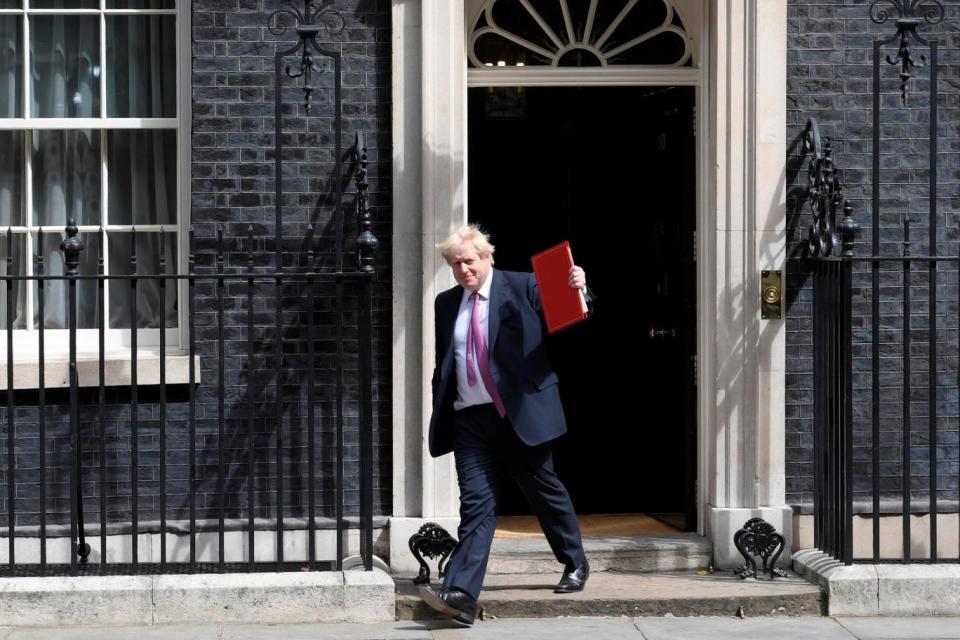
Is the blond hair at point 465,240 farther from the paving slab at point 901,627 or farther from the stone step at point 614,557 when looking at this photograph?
the paving slab at point 901,627

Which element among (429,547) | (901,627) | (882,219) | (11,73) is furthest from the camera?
(11,73)

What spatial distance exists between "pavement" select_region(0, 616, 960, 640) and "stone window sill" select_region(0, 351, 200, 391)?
55.5 inches

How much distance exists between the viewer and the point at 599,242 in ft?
30.7

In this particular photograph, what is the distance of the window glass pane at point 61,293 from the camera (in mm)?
8180

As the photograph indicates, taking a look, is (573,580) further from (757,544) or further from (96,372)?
(96,372)

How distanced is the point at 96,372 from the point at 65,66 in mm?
1768

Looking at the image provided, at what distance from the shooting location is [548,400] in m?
7.05

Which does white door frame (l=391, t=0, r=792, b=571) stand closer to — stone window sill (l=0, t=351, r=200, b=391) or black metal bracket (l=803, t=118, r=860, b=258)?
black metal bracket (l=803, t=118, r=860, b=258)

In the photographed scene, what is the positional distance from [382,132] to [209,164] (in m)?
0.94

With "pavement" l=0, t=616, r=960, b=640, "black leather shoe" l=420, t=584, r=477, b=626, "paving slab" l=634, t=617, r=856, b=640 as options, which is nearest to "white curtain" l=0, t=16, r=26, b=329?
"pavement" l=0, t=616, r=960, b=640

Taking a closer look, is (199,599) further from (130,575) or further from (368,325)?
(368,325)

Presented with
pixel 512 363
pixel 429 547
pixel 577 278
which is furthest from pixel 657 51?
pixel 429 547

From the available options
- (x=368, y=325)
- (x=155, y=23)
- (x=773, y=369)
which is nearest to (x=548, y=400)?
(x=368, y=325)

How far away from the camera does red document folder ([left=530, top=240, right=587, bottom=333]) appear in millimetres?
6699
